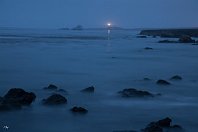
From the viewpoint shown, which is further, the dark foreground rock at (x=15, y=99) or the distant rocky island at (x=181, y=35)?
the distant rocky island at (x=181, y=35)

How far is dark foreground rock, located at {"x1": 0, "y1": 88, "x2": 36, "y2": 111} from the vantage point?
1389 cm

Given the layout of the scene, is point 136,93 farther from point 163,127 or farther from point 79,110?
point 163,127

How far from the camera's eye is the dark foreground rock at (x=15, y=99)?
45.6 ft

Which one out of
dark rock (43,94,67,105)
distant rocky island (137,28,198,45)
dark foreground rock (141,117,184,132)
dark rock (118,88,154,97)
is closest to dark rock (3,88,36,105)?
dark rock (43,94,67,105)

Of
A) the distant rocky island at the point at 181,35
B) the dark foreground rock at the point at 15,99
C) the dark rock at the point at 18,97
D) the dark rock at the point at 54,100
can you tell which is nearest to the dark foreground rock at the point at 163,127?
the dark rock at the point at 54,100

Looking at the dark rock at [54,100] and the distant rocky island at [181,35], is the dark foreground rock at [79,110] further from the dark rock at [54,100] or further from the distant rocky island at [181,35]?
the distant rocky island at [181,35]

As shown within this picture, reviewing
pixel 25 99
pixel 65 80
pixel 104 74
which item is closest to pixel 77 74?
pixel 104 74

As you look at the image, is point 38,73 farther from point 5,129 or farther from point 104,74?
point 5,129

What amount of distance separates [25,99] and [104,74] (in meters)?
11.8

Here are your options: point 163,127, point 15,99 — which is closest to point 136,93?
point 15,99

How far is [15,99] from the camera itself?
1463 centimetres

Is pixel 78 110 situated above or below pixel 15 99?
below

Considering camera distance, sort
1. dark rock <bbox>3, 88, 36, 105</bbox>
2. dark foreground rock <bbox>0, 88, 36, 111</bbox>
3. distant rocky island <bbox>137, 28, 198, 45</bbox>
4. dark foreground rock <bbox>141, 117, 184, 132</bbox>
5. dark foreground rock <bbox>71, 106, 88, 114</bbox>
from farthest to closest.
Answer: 1. distant rocky island <bbox>137, 28, 198, 45</bbox>
2. dark rock <bbox>3, 88, 36, 105</bbox>
3. dark foreground rock <bbox>71, 106, 88, 114</bbox>
4. dark foreground rock <bbox>0, 88, 36, 111</bbox>
5. dark foreground rock <bbox>141, 117, 184, 132</bbox>

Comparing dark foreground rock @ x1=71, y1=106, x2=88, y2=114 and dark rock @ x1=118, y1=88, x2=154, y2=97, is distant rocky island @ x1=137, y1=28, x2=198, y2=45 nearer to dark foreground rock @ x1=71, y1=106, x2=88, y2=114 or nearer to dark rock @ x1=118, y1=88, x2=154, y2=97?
dark rock @ x1=118, y1=88, x2=154, y2=97
